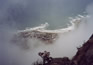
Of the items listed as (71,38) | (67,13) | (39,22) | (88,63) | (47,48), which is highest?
(67,13)

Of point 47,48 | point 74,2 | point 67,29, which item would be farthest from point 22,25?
point 74,2

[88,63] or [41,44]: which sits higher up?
[41,44]

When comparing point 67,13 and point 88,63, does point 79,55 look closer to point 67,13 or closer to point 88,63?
point 88,63

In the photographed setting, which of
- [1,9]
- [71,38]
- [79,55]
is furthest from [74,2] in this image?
[79,55]

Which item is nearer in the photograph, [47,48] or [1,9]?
[47,48]

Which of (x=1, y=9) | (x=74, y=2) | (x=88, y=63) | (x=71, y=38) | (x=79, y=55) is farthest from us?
(x=74, y=2)

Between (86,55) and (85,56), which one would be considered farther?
(85,56)

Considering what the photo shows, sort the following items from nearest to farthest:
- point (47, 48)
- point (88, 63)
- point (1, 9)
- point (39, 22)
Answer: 1. point (88, 63)
2. point (47, 48)
3. point (39, 22)
4. point (1, 9)

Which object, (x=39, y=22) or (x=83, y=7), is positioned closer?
(x=39, y=22)

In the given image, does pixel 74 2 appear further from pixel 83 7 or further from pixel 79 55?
pixel 79 55
